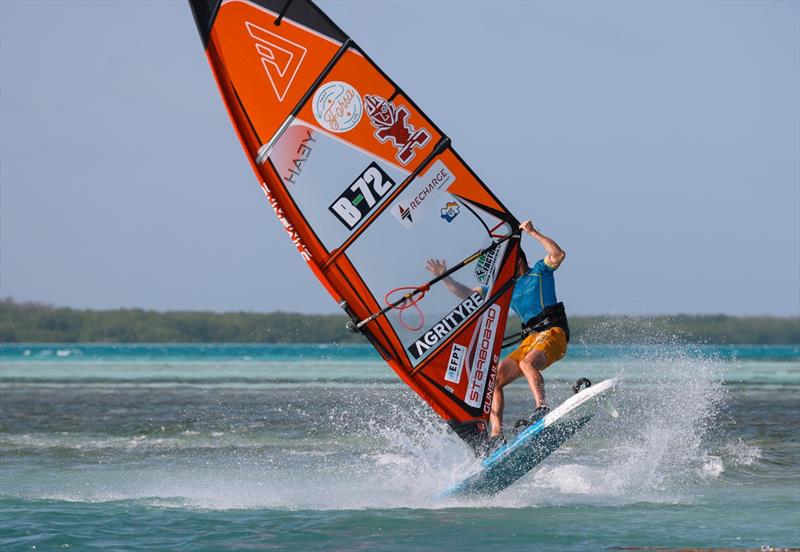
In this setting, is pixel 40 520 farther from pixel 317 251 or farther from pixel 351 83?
pixel 351 83

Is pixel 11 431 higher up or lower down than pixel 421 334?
lower down

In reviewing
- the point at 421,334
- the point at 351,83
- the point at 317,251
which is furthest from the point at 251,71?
the point at 421,334

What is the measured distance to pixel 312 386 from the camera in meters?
27.0

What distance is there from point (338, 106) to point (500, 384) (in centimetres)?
261

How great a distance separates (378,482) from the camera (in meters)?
10.0

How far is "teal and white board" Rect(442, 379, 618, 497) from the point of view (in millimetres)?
8219

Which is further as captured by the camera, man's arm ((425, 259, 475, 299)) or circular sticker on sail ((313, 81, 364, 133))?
man's arm ((425, 259, 475, 299))

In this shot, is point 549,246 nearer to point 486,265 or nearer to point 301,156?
point 486,265

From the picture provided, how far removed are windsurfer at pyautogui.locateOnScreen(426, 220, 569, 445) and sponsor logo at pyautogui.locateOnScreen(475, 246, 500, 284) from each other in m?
0.11

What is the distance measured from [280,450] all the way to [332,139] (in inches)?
215

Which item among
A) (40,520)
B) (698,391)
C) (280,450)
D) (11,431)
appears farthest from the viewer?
(11,431)

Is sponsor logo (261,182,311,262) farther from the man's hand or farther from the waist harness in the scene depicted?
the waist harness

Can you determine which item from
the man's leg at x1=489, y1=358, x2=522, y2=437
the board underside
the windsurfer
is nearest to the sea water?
the board underside

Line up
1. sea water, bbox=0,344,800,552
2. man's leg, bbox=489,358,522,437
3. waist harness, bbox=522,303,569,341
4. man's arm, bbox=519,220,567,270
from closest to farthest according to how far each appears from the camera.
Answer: sea water, bbox=0,344,800,552 < man's arm, bbox=519,220,567,270 < waist harness, bbox=522,303,569,341 < man's leg, bbox=489,358,522,437
